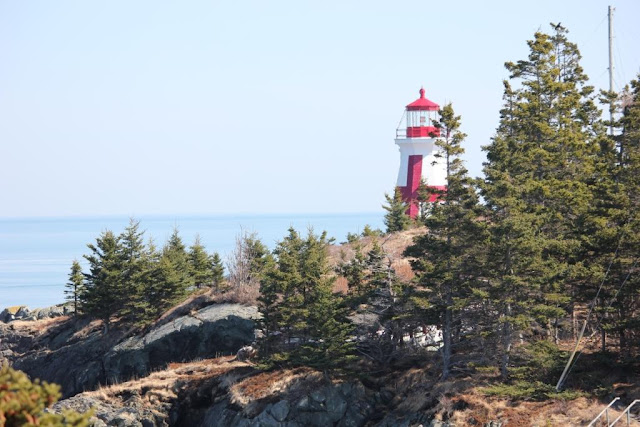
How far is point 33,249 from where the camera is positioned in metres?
187

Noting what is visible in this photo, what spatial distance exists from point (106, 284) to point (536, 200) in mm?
Result: 25026

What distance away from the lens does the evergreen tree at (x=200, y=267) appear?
48.9 meters

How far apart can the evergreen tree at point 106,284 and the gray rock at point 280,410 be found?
56.1 ft

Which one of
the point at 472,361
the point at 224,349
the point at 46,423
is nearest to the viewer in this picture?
the point at 46,423

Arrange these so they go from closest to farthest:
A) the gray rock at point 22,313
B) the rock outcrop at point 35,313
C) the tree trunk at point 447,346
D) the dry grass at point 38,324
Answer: the tree trunk at point 447,346, the dry grass at point 38,324, the rock outcrop at point 35,313, the gray rock at point 22,313

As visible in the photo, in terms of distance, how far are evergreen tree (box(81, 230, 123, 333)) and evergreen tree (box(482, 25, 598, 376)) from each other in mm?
23036

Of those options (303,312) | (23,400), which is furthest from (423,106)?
(23,400)

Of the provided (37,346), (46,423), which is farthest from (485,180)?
(37,346)

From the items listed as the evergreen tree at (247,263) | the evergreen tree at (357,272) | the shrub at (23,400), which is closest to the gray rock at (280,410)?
the evergreen tree at (357,272)

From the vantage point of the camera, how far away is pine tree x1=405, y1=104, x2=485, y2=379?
3028cm

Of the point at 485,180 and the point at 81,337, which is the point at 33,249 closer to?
the point at 81,337

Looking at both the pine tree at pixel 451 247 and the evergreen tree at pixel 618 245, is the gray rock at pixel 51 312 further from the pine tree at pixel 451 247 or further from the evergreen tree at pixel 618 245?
the evergreen tree at pixel 618 245

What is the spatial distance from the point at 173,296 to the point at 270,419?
15922 millimetres

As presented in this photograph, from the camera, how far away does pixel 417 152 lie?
58.8 metres
